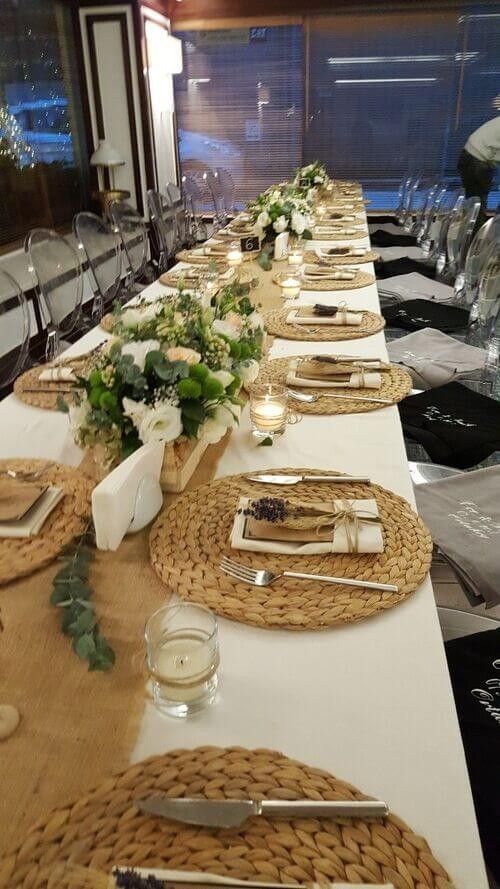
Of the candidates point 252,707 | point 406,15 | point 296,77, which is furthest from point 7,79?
point 252,707

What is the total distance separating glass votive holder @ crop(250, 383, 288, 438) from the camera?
4.44 feet

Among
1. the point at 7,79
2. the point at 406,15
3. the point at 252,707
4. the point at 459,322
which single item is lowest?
the point at 459,322

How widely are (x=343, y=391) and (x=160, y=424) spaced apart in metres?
0.66

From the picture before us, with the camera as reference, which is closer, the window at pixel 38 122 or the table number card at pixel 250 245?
the table number card at pixel 250 245

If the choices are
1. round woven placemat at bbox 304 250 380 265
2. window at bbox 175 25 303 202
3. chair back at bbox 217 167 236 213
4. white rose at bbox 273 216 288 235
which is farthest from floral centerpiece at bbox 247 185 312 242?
window at bbox 175 25 303 202

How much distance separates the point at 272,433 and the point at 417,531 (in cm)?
45

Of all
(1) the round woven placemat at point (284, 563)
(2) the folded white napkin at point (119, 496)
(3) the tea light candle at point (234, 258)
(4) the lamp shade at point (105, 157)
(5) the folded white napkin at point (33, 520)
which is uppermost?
(4) the lamp shade at point (105, 157)

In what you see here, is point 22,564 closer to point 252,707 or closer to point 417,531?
point 252,707

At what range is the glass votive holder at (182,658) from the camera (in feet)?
2.38

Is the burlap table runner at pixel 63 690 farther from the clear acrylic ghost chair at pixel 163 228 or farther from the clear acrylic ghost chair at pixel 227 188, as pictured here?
the clear acrylic ghost chair at pixel 227 188

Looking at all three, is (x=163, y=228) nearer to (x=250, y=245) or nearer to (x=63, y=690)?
(x=250, y=245)

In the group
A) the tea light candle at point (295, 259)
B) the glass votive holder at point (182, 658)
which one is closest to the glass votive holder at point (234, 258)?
the tea light candle at point (295, 259)

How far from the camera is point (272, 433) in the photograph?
136 cm

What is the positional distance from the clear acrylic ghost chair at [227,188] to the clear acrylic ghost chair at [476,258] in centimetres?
420
